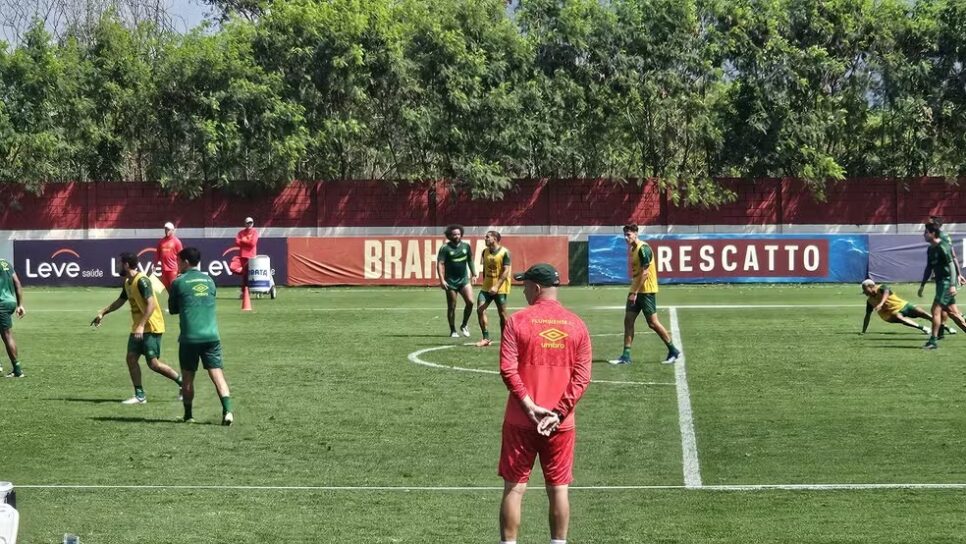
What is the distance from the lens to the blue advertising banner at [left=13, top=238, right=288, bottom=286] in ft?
140

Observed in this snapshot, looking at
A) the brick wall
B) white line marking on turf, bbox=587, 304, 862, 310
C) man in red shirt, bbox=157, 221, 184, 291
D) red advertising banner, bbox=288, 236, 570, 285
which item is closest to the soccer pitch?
man in red shirt, bbox=157, 221, 184, 291

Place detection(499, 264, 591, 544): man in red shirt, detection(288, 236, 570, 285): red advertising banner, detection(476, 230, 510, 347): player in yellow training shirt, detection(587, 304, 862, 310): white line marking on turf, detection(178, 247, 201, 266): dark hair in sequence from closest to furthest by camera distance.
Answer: detection(499, 264, 591, 544): man in red shirt < detection(178, 247, 201, 266): dark hair < detection(476, 230, 510, 347): player in yellow training shirt < detection(587, 304, 862, 310): white line marking on turf < detection(288, 236, 570, 285): red advertising banner

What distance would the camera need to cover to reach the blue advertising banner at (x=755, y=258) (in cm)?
4147

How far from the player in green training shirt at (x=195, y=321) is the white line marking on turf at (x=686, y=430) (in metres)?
4.42

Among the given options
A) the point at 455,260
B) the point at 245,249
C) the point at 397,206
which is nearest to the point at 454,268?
the point at 455,260

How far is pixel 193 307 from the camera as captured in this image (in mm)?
14891

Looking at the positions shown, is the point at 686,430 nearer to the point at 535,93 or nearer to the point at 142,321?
the point at 142,321

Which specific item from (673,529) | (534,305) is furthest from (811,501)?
(534,305)

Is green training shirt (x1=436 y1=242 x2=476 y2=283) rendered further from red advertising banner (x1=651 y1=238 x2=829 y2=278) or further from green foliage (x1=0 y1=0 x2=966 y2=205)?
green foliage (x1=0 y1=0 x2=966 y2=205)

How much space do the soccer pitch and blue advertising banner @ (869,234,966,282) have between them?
16761 mm

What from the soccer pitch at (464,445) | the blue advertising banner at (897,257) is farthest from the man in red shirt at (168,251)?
the blue advertising banner at (897,257)

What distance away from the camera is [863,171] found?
50.8m

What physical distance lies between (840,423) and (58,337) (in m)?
15.1

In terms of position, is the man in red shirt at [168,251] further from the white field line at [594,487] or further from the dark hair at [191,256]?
the white field line at [594,487]
